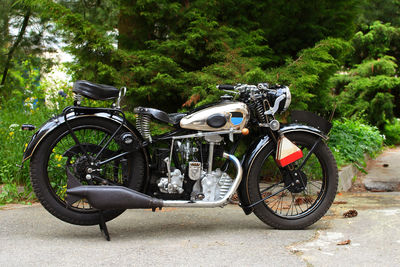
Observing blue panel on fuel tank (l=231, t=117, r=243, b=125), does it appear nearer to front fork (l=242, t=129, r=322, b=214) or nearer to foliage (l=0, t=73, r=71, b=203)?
front fork (l=242, t=129, r=322, b=214)

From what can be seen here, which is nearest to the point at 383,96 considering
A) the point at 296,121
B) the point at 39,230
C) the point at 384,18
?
the point at 384,18

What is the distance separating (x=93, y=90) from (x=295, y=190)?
1904mm

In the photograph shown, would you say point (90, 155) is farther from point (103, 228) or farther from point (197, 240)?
point (197, 240)

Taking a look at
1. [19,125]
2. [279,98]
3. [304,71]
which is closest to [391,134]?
[304,71]

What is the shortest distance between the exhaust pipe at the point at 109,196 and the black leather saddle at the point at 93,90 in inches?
28.4

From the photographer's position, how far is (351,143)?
23.5 ft

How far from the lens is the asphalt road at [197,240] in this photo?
3.08m

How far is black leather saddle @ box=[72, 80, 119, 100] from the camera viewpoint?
3.55 meters

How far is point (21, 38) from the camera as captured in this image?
7145 millimetres

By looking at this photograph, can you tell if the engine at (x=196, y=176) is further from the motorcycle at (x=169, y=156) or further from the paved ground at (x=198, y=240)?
the paved ground at (x=198, y=240)

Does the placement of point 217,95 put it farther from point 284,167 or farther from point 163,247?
point 163,247

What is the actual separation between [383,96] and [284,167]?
7.99m

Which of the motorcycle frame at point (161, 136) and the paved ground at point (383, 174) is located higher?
the motorcycle frame at point (161, 136)

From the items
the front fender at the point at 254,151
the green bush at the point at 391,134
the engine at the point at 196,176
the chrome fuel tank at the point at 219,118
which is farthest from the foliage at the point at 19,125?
the green bush at the point at 391,134
